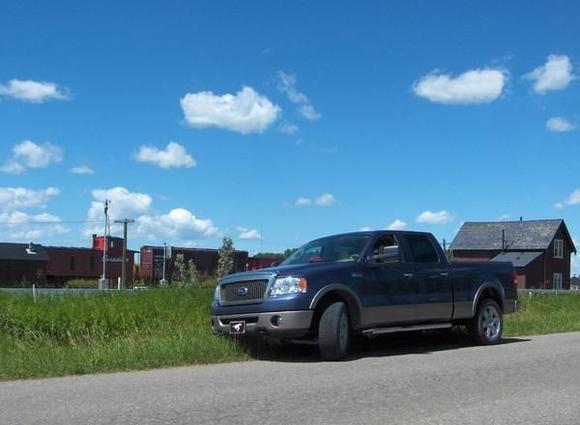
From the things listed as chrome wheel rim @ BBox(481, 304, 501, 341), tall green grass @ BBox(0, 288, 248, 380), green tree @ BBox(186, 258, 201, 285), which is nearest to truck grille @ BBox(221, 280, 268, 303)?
tall green grass @ BBox(0, 288, 248, 380)

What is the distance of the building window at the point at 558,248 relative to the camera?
206 feet

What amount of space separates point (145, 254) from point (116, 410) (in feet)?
250

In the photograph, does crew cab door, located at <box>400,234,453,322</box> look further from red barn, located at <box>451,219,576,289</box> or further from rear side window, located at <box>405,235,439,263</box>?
red barn, located at <box>451,219,576,289</box>

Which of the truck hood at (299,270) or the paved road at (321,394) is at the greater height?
the truck hood at (299,270)

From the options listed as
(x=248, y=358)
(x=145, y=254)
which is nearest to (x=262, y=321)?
(x=248, y=358)

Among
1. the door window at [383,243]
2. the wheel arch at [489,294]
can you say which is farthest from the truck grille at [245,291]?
the wheel arch at [489,294]

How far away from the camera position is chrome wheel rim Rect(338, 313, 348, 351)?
10445 millimetres

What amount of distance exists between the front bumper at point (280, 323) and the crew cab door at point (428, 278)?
7.48ft

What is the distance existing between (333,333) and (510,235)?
56.5 m

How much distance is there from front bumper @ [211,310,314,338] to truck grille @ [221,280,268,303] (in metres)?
0.28

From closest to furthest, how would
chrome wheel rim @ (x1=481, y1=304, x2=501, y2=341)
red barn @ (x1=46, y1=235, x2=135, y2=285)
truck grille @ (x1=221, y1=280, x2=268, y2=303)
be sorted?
truck grille @ (x1=221, y1=280, x2=268, y2=303) < chrome wheel rim @ (x1=481, y1=304, x2=501, y2=341) < red barn @ (x1=46, y1=235, x2=135, y2=285)

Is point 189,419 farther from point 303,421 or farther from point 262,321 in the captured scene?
point 262,321

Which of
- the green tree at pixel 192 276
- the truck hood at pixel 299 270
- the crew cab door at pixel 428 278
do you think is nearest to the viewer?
the truck hood at pixel 299 270

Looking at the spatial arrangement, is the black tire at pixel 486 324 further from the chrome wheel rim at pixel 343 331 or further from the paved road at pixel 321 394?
the chrome wheel rim at pixel 343 331
